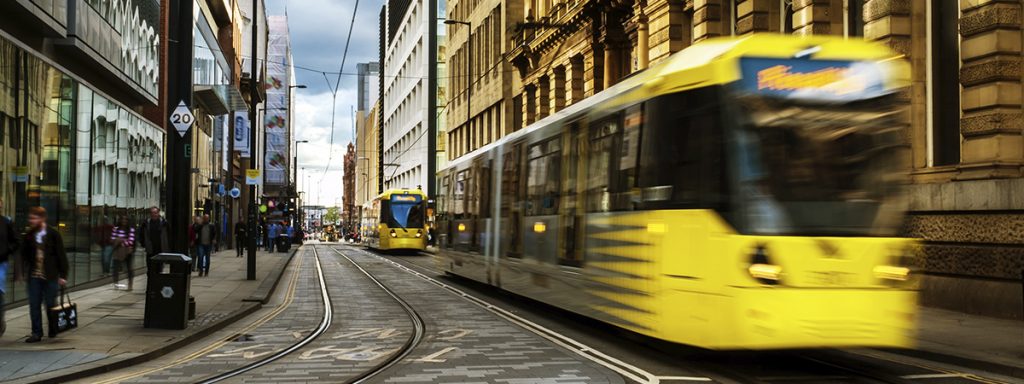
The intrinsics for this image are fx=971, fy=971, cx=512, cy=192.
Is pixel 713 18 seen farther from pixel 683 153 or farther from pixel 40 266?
pixel 40 266

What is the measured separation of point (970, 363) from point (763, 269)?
277 cm

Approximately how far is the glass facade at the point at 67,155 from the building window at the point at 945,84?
15121 millimetres

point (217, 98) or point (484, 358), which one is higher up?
point (217, 98)

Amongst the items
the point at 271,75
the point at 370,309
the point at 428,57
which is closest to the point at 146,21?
the point at 370,309

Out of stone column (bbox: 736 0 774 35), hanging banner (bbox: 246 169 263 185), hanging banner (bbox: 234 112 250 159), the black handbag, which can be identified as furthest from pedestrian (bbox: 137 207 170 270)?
hanging banner (bbox: 234 112 250 159)

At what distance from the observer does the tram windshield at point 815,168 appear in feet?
29.1

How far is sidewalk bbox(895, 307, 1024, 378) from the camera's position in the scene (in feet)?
31.7

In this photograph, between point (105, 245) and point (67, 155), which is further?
point (105, 245)

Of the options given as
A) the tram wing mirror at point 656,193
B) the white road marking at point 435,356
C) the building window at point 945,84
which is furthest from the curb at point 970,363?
the building window at point 945,84

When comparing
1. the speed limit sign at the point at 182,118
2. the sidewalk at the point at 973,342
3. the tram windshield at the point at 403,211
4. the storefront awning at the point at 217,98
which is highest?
the storefront awning at the point at 217,98

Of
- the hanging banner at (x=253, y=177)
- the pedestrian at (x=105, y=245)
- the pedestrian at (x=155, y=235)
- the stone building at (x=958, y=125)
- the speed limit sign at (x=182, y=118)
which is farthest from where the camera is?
the hanging banner at (x=253, y=177)

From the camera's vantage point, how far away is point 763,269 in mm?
8664

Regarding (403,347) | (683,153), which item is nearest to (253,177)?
(403,347)

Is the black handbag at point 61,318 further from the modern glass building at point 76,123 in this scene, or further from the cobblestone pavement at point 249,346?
the modern glass building at point 76,123
